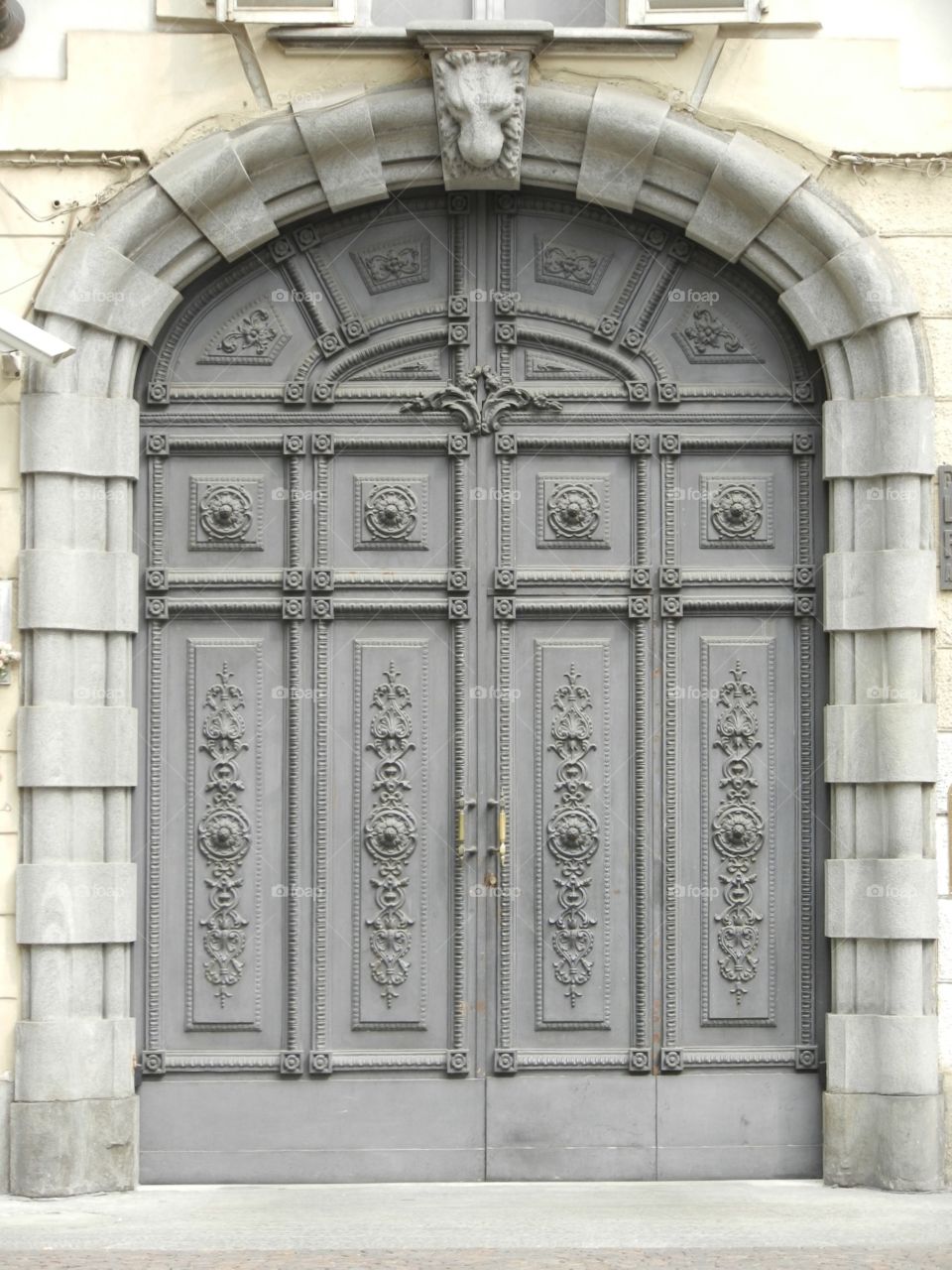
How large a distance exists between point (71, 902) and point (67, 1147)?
109cm

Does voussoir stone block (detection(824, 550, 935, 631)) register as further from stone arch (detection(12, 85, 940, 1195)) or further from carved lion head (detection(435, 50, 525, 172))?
carved lion head (detection(435, 50, 525, 172))

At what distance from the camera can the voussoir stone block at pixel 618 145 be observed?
9383mm

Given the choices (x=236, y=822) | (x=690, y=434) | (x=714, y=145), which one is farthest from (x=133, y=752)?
(x=714, y=145)

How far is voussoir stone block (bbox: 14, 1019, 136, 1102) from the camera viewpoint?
30.0 ft

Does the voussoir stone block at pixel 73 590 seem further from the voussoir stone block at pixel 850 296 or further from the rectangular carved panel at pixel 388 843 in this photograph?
the voussoir stone block at pixel 850 296

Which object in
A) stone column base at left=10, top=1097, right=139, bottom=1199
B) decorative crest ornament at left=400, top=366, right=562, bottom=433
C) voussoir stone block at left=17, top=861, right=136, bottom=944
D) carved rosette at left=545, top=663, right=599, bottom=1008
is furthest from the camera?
decorative crest ornament at left=400, top=366, right=562, bottom=433

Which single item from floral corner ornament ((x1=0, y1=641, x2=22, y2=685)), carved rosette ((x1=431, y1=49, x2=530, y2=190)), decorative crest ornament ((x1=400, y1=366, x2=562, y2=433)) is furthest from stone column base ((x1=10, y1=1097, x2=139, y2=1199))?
carved rosette ((x1=431, y1=49, x2=530, y2=190))

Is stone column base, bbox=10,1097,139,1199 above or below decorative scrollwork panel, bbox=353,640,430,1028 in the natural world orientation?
below

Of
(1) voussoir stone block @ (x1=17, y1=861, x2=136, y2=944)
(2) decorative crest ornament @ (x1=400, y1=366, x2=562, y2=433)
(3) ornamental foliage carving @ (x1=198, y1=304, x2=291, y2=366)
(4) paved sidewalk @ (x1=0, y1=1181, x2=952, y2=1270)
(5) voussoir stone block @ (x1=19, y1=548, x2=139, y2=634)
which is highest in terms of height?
(3) ornamental foliage carving @ (x1=198, y1=304, x2=291, y2=366)

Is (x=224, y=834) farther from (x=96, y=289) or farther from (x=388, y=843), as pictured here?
(x=96, y=289)

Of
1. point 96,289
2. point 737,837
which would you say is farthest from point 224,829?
point 96,289

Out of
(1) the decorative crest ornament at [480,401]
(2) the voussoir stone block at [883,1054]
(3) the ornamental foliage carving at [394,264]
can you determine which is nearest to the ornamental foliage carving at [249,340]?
(3) the ornamental foliage carving at [394,264]

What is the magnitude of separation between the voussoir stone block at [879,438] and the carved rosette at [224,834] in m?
3.04

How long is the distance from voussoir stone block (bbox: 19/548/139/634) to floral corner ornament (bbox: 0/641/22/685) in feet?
0.41
